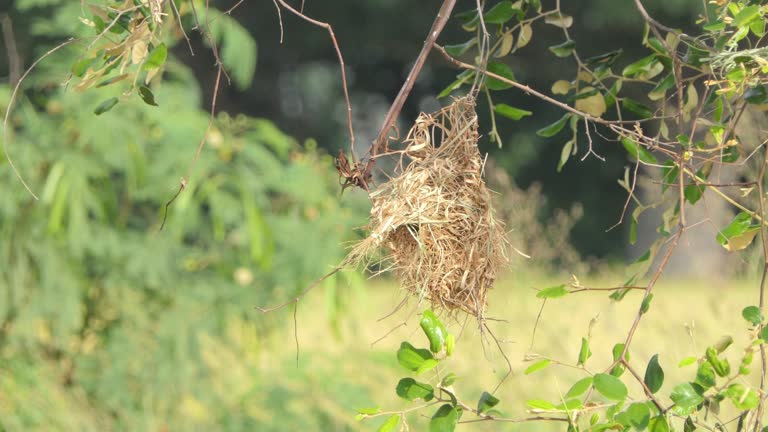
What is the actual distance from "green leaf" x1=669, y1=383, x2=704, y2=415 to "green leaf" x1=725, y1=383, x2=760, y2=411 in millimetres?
34

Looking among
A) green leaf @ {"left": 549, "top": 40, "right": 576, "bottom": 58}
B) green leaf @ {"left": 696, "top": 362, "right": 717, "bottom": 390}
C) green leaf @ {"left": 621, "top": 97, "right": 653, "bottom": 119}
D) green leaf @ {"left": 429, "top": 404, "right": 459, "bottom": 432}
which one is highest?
green leaf @ {"left": 549, "top": 40, "right": 576, "bottom": 58}

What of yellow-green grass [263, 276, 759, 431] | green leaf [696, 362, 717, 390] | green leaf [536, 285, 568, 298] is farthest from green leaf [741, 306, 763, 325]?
yellow-green grass [263, 276, 759, 431]

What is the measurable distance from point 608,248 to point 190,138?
8978 mm

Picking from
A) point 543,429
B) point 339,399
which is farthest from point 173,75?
point 543,429

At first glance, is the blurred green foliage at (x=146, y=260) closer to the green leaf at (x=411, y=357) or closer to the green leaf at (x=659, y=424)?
the green leaf at (x=411, y=357)

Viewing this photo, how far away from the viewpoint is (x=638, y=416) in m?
0.99

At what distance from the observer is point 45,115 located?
3.23m

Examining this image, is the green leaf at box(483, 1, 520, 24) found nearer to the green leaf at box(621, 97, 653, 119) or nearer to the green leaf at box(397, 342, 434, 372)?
the green leaf at box(621, 97, 653, 119)

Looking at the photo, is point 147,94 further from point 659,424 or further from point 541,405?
point 659,424

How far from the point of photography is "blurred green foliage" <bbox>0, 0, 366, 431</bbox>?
2.99 metres

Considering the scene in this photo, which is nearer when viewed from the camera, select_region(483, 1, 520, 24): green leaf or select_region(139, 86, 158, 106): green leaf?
select_region(139, 86, 158, 106): green leaf

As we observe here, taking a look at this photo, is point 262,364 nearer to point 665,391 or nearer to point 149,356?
point 149,356

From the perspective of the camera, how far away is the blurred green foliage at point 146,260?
2986 mm

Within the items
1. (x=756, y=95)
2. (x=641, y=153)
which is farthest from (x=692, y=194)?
(x=756, y=95)
